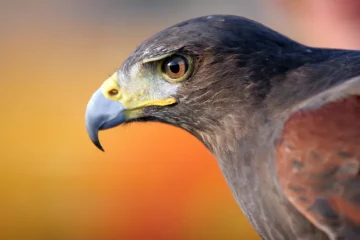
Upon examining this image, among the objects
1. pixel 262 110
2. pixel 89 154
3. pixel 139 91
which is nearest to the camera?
pixel 262 110

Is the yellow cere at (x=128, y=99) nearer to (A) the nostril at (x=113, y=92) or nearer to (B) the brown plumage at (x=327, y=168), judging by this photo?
(A) the nostril at (x=113, y=92)

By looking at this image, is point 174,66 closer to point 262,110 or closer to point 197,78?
point 197,78

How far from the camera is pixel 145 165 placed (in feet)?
14.9

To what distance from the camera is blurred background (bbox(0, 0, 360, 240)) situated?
432cm

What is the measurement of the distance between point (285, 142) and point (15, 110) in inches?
164

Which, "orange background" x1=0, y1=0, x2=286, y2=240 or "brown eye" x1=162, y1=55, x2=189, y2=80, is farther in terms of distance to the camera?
"orange background" x1=0, y1=0, x2=286, y2=240

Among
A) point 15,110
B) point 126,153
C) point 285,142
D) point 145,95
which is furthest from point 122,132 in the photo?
point 285,142

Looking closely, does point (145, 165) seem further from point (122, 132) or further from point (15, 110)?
point (15, 110)

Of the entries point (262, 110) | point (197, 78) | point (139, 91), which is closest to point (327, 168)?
point (262, 110)

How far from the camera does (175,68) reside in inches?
61.9

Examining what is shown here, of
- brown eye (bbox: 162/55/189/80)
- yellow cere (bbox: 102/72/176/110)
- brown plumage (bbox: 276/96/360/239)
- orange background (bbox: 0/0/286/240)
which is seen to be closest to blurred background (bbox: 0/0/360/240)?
orange background (bbox: 0/0/286/240)

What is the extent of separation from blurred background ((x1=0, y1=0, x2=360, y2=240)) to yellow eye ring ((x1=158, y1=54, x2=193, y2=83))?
2143 mm

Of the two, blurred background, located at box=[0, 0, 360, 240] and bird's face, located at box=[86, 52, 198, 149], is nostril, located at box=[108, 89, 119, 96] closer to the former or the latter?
bird's face, located at box=[86, 52, 198, 149]

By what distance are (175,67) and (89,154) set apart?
3.31m
